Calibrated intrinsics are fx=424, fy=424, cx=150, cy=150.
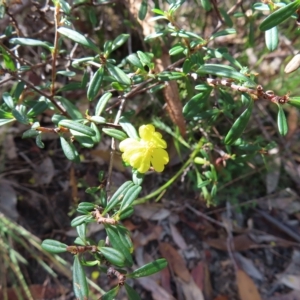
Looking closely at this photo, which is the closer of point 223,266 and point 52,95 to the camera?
point 52,95

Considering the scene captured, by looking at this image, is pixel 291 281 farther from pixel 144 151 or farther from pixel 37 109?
pixel 37 109

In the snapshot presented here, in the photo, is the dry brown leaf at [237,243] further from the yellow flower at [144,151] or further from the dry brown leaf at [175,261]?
the yellow flower at [144,151]

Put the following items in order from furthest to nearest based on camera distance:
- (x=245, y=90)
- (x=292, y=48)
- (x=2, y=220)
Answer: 1. (x=292, y=48)
2. (x=2, y=220)
3. (x=245, y=90)

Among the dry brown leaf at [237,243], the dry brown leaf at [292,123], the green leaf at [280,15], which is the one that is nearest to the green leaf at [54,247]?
the green leaf at [280,15]

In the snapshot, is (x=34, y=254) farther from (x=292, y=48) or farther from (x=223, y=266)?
(x=292, y=48)

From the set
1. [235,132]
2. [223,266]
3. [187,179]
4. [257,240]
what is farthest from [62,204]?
[235,132]
